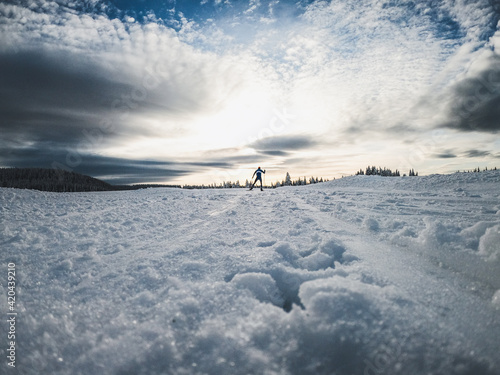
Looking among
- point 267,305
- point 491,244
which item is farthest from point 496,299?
point 267,305

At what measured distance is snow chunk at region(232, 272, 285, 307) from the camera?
2195 millimetres

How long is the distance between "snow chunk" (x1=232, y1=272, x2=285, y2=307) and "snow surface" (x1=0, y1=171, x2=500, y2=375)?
0.5 inches

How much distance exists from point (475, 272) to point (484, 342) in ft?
4.01

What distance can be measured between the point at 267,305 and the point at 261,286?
330 mm

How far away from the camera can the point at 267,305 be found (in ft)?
6.51

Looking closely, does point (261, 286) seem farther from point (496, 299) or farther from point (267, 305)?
point (496, 299)

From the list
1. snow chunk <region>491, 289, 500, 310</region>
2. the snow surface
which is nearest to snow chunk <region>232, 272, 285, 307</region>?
the snow surface

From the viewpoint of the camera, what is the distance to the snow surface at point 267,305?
4.97ft

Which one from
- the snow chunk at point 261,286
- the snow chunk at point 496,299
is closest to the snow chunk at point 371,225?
the snow chunk at point 496,299

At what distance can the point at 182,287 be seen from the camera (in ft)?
7.68

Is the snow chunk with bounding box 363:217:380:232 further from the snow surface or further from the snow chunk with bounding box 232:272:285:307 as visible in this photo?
the snow chunk with bounding box 232:272:285:307

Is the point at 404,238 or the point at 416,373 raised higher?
the point at 404,238

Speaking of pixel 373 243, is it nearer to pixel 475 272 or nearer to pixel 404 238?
pixel 404 238

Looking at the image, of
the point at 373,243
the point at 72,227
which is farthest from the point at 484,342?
the point at 72,227
